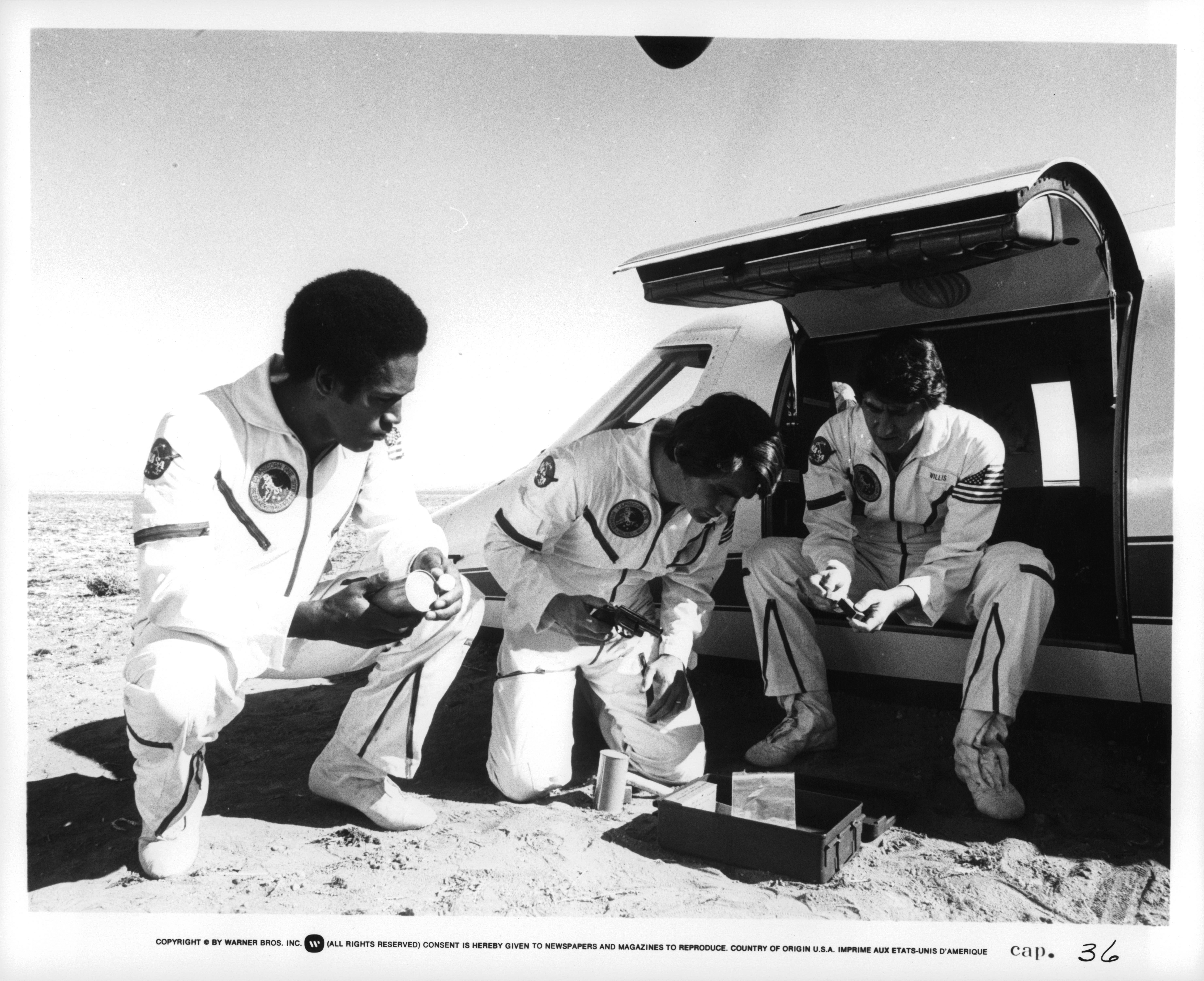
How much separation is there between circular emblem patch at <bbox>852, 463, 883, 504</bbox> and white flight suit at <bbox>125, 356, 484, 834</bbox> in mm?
1451

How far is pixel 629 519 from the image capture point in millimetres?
3033

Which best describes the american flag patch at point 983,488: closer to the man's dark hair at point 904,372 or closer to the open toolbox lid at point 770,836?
the man's dark hair at point 904,372

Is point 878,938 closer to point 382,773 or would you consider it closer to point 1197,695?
point 1197,695

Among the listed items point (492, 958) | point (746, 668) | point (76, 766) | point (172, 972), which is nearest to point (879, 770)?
point (746, 668)

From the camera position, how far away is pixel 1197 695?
2904 millimetres

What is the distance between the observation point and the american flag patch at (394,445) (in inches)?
113

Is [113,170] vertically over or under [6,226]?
over

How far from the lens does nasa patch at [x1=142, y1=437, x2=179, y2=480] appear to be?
245 centimetres

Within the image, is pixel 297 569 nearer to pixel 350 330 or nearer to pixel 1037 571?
pixel 350 330

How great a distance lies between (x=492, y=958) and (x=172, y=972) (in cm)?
→ 97

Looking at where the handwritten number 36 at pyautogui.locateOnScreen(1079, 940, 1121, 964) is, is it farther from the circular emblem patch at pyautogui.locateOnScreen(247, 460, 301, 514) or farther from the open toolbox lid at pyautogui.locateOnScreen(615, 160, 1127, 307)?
the circular emblem patch at pyautogui.locateOnScreen(247, 460, 301, 514)

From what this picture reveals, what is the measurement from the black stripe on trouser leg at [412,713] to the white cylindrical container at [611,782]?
60 centimetres

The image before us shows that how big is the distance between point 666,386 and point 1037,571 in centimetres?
154

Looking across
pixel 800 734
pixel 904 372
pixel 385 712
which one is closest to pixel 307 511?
pixel 385 712
